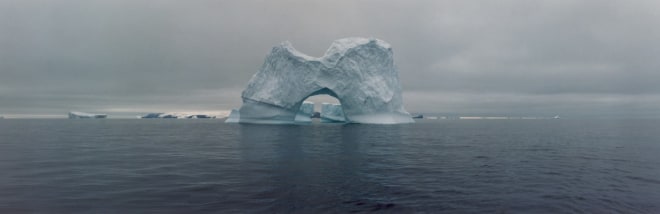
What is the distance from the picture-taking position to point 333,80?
47.8 metres

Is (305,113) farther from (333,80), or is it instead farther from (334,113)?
(333,80)

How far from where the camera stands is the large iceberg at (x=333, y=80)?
154 feet

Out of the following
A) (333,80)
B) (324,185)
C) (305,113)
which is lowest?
(324,185)

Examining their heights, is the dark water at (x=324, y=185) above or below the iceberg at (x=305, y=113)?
below

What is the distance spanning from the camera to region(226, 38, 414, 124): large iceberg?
47.1m

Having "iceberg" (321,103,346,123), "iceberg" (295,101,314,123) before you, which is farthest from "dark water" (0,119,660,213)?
"iceberg" (321,103,346,123)

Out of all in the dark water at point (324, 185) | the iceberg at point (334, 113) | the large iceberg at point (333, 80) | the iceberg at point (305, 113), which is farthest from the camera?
the iceberg at point (334, 113)

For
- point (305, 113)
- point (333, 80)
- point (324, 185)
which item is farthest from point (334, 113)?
A: point (324, 185)

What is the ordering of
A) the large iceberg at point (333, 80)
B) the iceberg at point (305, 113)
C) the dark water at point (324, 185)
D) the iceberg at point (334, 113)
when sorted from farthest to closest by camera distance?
the iceberg at point (334, 113)
the iceberg at point (305, 113)
the large iceberg at point (333, 80)
the dark water at point (324, 185)

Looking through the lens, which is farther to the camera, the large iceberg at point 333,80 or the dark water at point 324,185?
the large iceberg at point 333,80

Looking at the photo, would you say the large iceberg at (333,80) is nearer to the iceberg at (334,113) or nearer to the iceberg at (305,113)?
the iceberg at (305,113)

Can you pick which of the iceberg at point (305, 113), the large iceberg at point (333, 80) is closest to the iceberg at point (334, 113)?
the iceberg at point (305, 113)

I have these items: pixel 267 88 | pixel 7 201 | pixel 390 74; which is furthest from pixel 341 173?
pixel 390 74

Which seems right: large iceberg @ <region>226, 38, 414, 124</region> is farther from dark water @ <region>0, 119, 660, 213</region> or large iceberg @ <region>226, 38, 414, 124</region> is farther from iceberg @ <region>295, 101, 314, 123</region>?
dark water @ <region>0, 119, 660, 213</region>
